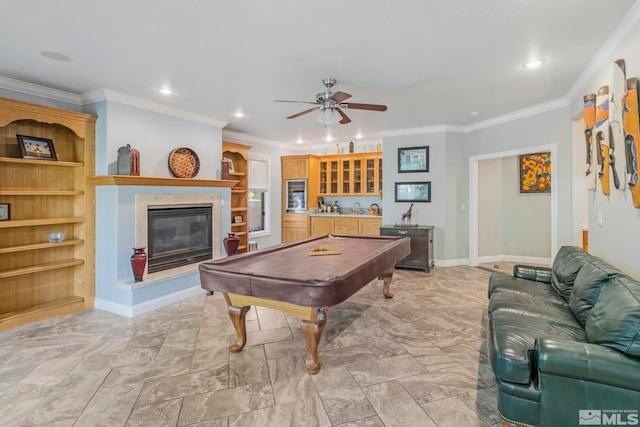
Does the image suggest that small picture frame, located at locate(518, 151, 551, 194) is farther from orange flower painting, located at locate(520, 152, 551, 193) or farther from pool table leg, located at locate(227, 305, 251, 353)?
pool table leg, located at locate(227, 305, 251, 353)

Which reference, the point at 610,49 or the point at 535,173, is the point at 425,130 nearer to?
the point at 535,173

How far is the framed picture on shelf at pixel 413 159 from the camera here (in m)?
6.14

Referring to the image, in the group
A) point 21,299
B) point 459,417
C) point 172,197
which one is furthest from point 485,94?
point 21,299

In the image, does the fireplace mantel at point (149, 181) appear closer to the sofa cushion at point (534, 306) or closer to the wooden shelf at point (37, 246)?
the wooden shelf at point (37, 246)

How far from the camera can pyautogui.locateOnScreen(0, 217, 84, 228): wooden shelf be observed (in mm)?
3416

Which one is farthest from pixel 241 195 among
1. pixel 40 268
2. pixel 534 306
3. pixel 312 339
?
pixel 534 306

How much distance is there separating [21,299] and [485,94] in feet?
20.1

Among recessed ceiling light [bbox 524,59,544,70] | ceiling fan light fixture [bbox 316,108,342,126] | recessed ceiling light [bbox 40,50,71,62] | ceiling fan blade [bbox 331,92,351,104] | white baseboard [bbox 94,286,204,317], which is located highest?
recessed ceiling light [bbox 524,59,544,70]

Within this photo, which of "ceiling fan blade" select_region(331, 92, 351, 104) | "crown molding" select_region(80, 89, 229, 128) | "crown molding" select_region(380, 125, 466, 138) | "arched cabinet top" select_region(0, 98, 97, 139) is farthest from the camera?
"crown molding" select_region(380, 125, 466, 138)

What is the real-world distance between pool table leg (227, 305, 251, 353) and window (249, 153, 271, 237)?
Result: 413cm

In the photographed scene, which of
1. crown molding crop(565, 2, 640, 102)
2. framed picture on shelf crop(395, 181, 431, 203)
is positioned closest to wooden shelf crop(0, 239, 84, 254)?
framed picture on shelf crop(395, 181, 431, 203)

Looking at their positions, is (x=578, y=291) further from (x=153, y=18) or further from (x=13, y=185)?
(x=13, y=185)

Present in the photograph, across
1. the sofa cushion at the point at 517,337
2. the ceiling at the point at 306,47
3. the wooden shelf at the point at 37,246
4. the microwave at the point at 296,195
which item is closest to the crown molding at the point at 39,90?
the ceiling at the point at 306,47

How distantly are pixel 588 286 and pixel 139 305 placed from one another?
4346mm
